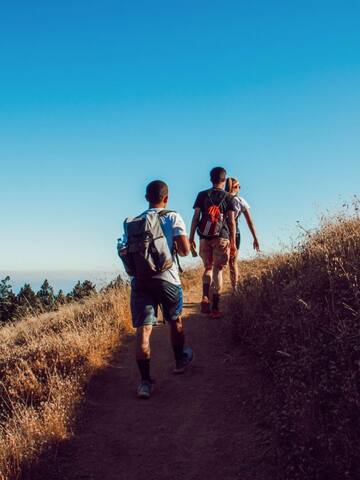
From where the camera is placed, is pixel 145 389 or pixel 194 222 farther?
pixel 194 222

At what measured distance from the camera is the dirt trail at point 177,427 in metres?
4.18

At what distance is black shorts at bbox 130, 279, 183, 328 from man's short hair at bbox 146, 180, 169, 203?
3.04 feet

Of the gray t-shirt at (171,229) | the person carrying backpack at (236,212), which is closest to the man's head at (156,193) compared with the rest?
the gray t-shirt at (171,229)

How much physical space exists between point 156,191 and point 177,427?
8.24 ft

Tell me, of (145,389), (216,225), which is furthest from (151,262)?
(216,225)

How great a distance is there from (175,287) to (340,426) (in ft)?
7.88

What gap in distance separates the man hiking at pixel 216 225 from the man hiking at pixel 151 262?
1.89m

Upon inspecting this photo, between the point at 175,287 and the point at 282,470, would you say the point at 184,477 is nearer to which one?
the point at 282,470

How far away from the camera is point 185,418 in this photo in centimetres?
498

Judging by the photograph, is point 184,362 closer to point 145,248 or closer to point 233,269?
point 145,248

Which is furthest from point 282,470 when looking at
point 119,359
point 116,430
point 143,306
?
point 119,359

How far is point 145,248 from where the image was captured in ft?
16.7

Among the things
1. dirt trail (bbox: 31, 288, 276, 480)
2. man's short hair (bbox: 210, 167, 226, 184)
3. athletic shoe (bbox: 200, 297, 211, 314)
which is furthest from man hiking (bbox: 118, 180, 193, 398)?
athletic shoe (bbox: 200, 297, 211, 314)

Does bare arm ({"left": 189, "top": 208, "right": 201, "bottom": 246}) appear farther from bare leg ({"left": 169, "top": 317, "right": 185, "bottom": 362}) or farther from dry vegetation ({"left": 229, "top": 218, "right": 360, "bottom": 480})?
bare leg ({"left": 169, "top": 317, "right": 185, "bottom": 362})
